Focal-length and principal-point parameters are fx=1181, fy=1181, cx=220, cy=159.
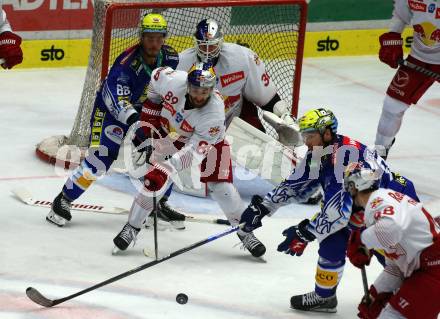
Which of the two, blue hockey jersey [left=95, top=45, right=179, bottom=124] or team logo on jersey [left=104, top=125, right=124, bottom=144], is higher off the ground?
blue hockey jersey [left=95, top=45, right=179, bottom=124]

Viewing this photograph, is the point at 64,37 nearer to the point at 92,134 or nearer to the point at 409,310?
the point at 92,134

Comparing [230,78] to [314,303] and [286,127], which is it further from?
[314,303]

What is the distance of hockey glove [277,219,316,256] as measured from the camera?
5.32m

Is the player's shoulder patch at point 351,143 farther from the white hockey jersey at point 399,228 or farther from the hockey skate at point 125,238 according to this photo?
the hockey skate at point 125,238

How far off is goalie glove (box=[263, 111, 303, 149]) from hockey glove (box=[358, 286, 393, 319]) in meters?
2.07

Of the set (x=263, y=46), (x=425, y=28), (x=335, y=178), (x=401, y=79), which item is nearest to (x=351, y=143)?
(x=335, y=178)

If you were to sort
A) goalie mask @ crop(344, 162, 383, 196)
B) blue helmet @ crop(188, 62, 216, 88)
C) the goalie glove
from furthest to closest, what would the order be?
the goalie glove
blue helmet @ crop(188, 62, 216, 88)
goalie mask @ crop(344, 162, 383, 196)

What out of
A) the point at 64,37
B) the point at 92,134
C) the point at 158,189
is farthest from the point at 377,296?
the point at 64,37

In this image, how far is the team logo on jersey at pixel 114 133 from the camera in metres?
6.46

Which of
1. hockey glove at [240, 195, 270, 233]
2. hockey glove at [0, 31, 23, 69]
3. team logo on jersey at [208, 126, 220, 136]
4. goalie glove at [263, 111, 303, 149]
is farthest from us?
goalie glove at [263, 111, 303, 149]

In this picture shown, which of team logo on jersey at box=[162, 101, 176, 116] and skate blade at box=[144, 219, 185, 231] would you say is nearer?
team logo on jersey at box=[162, 101, 176, 116]

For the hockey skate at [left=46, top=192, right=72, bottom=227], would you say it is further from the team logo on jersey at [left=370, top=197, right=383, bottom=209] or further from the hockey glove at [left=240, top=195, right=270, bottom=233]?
the team logo on jersey at [left=370, top=197, right=383, bottom=209]

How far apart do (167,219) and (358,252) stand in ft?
5.88

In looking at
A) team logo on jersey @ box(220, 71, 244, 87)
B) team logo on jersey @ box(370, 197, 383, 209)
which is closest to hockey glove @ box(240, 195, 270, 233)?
team logo on jersey @ box(370, 197, 383, 209)
